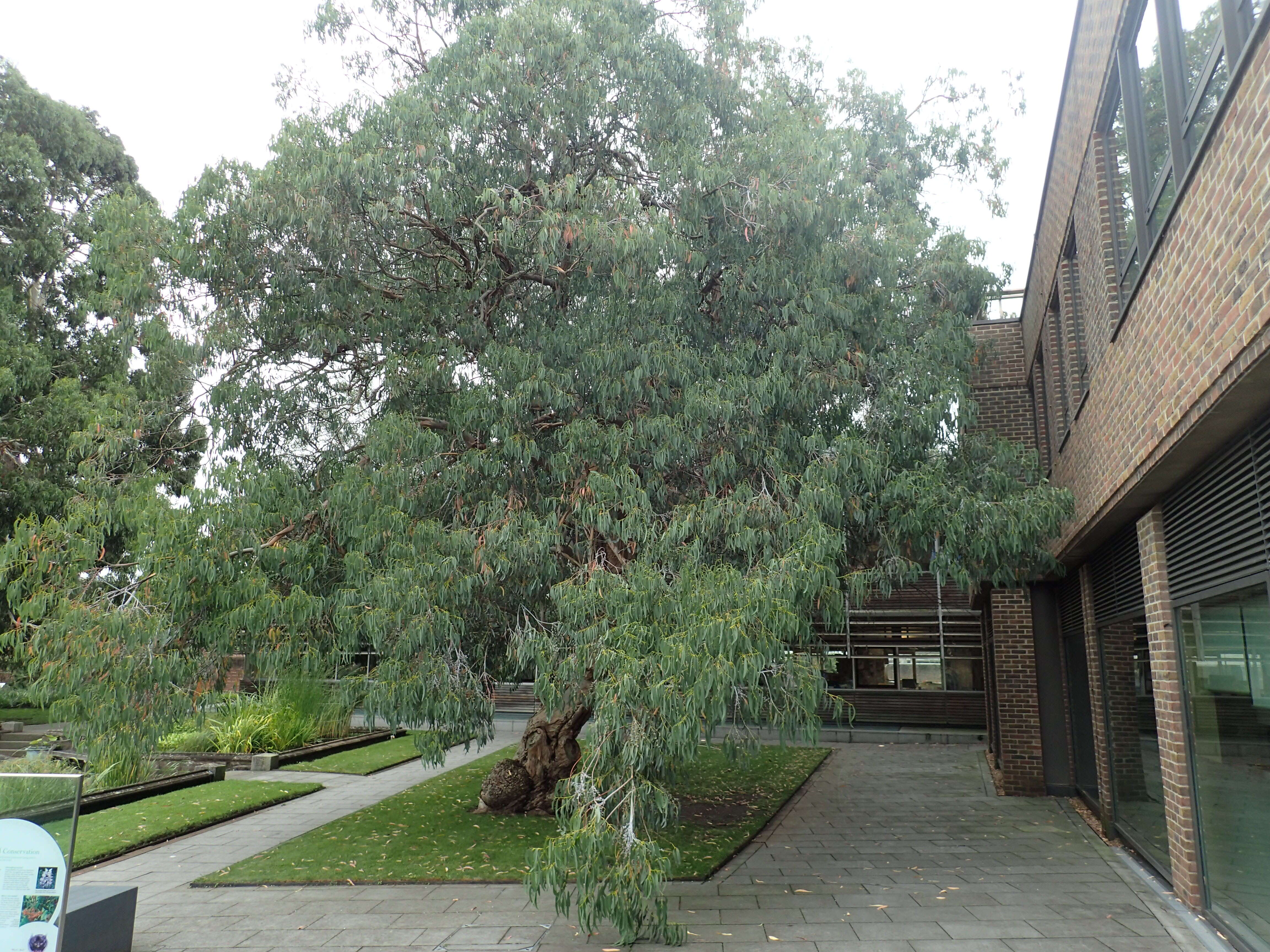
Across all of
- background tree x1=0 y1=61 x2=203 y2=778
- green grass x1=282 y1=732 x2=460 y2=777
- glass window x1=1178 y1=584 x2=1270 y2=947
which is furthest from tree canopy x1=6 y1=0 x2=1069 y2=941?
green grass x1=282 y1=732 x2=460 y2=777

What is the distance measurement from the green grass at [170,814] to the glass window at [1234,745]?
933 cm

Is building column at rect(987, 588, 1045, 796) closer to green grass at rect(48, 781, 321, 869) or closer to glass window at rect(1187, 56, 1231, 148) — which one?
glass window at rect(1187, 56, 1231, 148)

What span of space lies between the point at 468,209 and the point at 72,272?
60.1 ft

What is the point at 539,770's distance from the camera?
1116 cm

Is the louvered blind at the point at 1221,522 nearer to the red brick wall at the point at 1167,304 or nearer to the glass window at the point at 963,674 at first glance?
the red brick wall at the point at 1167,304

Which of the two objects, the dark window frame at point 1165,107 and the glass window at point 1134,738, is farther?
the glass window at point 1134,738

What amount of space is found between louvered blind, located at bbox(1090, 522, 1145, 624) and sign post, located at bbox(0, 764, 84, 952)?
7.65 meters

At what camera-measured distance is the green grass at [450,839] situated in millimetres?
8328

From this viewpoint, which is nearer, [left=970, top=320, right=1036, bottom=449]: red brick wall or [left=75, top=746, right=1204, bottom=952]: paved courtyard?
[left=75, top=746, right=1204, bottom=952]: paved courtyard

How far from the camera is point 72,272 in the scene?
2266cm

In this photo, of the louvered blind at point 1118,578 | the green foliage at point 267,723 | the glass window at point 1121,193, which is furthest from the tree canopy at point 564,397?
the green foliage at point 267,723

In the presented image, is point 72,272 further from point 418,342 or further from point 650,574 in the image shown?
point 650,574

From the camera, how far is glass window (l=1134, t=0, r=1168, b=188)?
5.87 m

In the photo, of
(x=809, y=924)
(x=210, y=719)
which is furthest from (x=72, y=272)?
(x=809, y=924)
